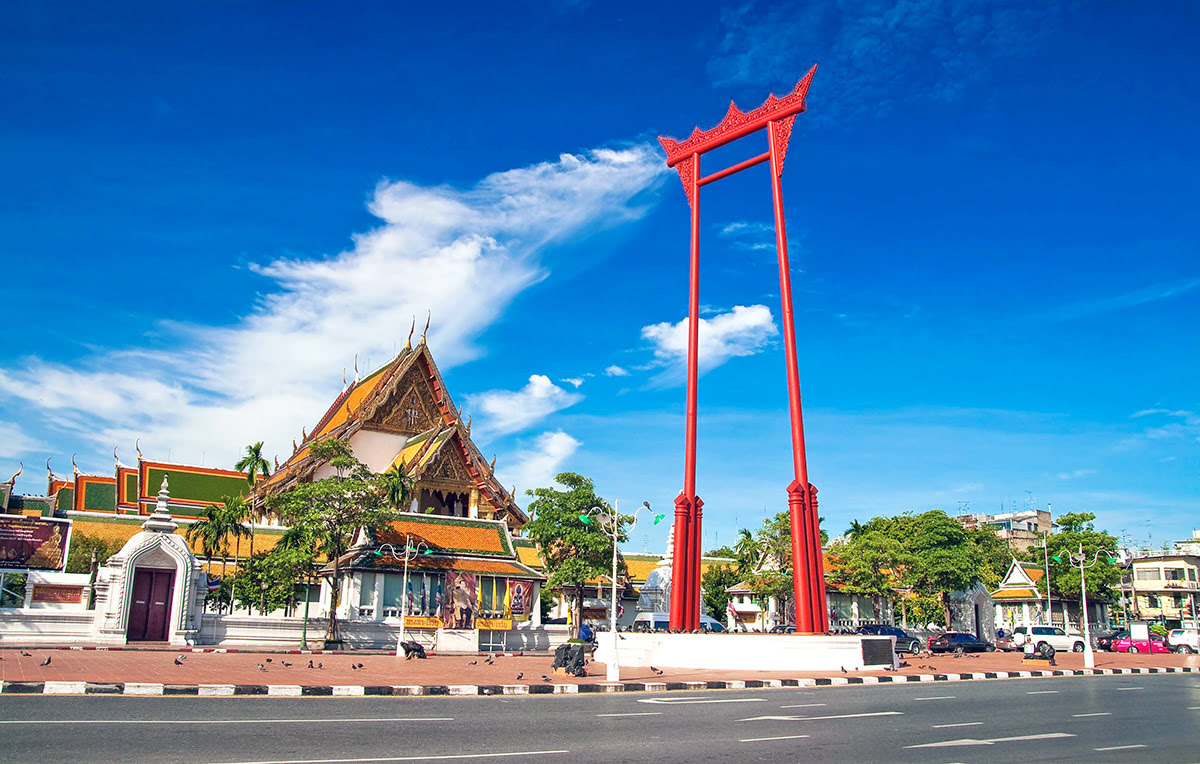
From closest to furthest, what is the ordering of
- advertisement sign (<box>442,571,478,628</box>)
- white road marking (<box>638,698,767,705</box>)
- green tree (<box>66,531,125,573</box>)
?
white road marking (<box>638,698,767,705</box>) → advertisement sign (<box>442,571,478,628</box>) → green tree (<box>66,531,125,573</box>)

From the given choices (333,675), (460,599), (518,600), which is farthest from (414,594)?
(333,675)

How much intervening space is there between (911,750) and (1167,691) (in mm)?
13687

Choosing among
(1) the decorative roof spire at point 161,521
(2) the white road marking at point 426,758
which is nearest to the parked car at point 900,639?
(1) the decorative roof spire at point 161,521

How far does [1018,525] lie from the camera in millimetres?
110625

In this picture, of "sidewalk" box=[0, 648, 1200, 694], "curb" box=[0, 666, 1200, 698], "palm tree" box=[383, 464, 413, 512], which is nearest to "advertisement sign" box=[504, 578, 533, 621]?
"palm tree" box=[383, 464, 413, 512]

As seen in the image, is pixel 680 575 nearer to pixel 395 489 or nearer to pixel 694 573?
pixel 694 573

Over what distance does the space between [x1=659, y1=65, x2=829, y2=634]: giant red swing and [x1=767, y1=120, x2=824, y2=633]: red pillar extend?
3cm

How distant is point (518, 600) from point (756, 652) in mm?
14530

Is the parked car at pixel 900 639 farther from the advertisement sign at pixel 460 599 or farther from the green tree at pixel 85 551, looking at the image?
the green tree at pixel 85 551

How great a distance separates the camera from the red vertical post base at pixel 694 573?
25.5 metres

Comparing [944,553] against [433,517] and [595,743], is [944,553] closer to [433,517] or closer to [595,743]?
[433,517]

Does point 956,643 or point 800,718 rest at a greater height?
point 800,718

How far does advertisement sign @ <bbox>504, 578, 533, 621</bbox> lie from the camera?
34625 millimetres

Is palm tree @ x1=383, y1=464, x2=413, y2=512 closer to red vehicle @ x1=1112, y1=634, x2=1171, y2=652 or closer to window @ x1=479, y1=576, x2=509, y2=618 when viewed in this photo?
window @ x1=479, y1=576, x2=509, y2=618
